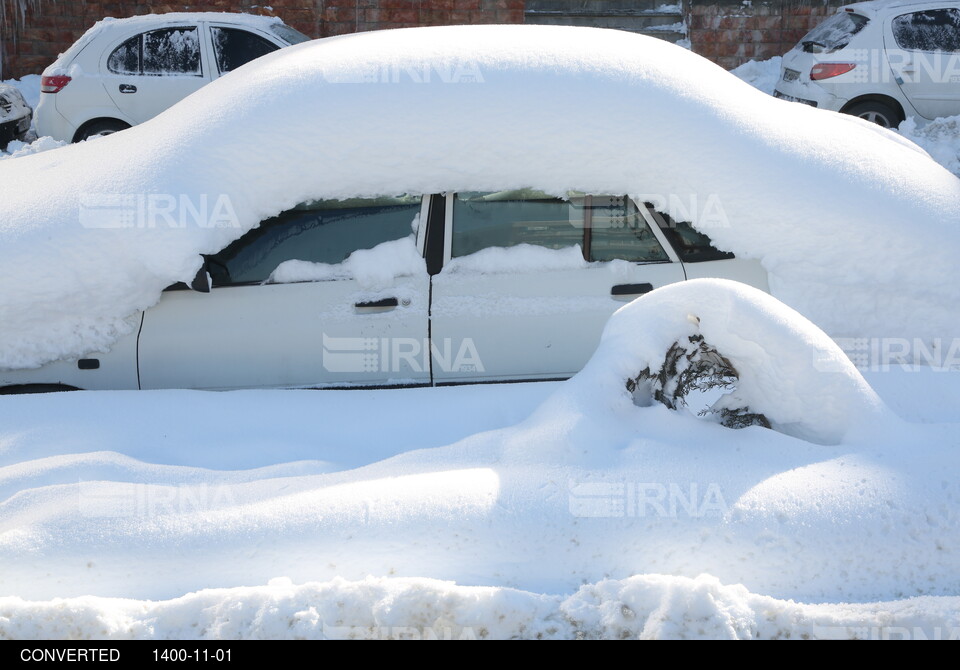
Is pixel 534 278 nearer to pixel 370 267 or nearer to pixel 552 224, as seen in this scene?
pixel 552 224

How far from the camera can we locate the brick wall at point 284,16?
11.4 metres

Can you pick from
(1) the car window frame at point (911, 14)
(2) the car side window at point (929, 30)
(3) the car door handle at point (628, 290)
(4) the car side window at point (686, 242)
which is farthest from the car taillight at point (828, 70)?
(3) the car door handle at point (628, 290)

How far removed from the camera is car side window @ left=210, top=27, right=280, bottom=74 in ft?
27.0

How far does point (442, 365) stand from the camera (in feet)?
11.2

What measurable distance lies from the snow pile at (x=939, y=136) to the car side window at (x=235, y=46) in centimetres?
611

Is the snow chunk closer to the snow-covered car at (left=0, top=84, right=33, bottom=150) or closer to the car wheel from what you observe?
the car wheel

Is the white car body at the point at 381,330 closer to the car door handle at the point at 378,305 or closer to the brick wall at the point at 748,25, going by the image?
the car door handle at the point at 378,305

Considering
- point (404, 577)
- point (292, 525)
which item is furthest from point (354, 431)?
point (404, 577)

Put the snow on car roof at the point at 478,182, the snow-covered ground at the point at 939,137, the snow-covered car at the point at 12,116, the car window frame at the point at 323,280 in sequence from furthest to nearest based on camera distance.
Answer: the snow-covered car at the point at 12,116 → the snow-covered ground at the point at 939,137 → the car window frame at the point at 323,280 → the snow on car roof at the point at 478,182

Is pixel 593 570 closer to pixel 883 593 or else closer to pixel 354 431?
pixel 883 593

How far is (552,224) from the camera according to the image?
3.51 metres

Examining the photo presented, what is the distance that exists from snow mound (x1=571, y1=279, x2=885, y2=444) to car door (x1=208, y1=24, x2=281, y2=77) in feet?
22.0

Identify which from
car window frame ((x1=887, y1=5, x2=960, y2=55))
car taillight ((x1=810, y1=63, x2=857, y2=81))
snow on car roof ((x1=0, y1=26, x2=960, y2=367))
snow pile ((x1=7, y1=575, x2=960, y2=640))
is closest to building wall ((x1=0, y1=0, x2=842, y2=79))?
car window frame ((x1=887, y1=5, x2=960, y2=55))

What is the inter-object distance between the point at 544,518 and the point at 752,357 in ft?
2.80
